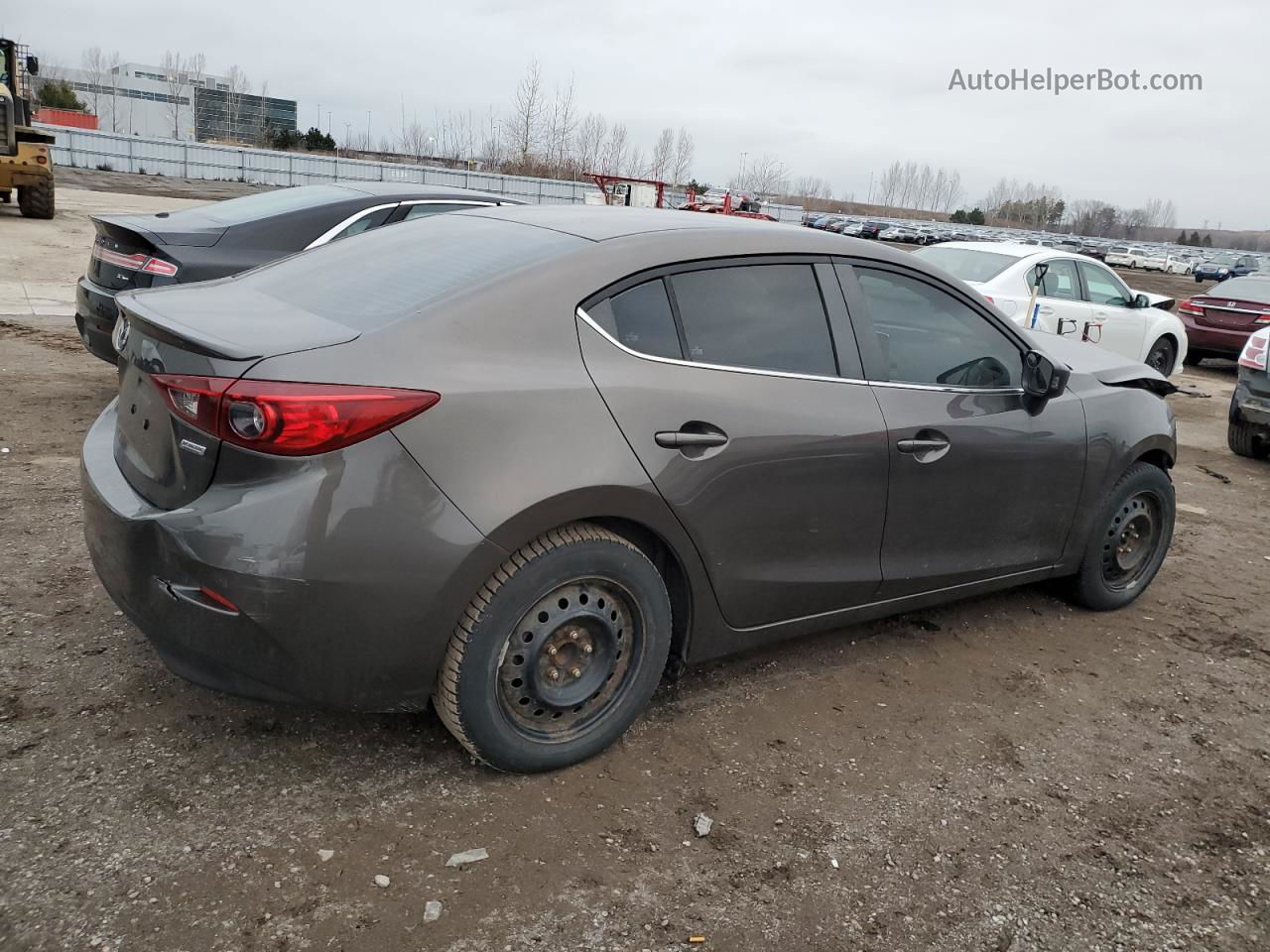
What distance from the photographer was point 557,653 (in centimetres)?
300

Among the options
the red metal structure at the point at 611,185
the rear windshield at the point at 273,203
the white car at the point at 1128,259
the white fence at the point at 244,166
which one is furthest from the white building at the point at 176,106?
the rear windshield at the point at 273,203

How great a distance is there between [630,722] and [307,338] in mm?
1485

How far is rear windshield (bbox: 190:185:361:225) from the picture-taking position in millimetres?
6625

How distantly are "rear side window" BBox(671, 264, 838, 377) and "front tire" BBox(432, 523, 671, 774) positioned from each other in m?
0.72

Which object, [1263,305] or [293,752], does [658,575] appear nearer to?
[293,752]

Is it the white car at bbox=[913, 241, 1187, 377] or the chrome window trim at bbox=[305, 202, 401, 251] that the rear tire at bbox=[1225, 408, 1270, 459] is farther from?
the chrome window trim at bbox=[305, 202, 401, 251]

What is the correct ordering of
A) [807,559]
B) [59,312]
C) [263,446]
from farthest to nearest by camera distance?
[59,312], [807,559], [263,446]

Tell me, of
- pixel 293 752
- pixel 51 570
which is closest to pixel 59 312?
pixel 51 570

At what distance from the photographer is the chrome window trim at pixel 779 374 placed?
119 inches

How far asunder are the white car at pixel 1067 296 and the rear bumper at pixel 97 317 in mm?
6973

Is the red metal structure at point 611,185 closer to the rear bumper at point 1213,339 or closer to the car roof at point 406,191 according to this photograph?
the rear bumper at point 1213,339

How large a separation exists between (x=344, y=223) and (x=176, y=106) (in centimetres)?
8684

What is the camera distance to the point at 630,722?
324cm

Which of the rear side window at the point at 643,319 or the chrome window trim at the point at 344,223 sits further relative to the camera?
the chrome window trim at the point at 344,223
